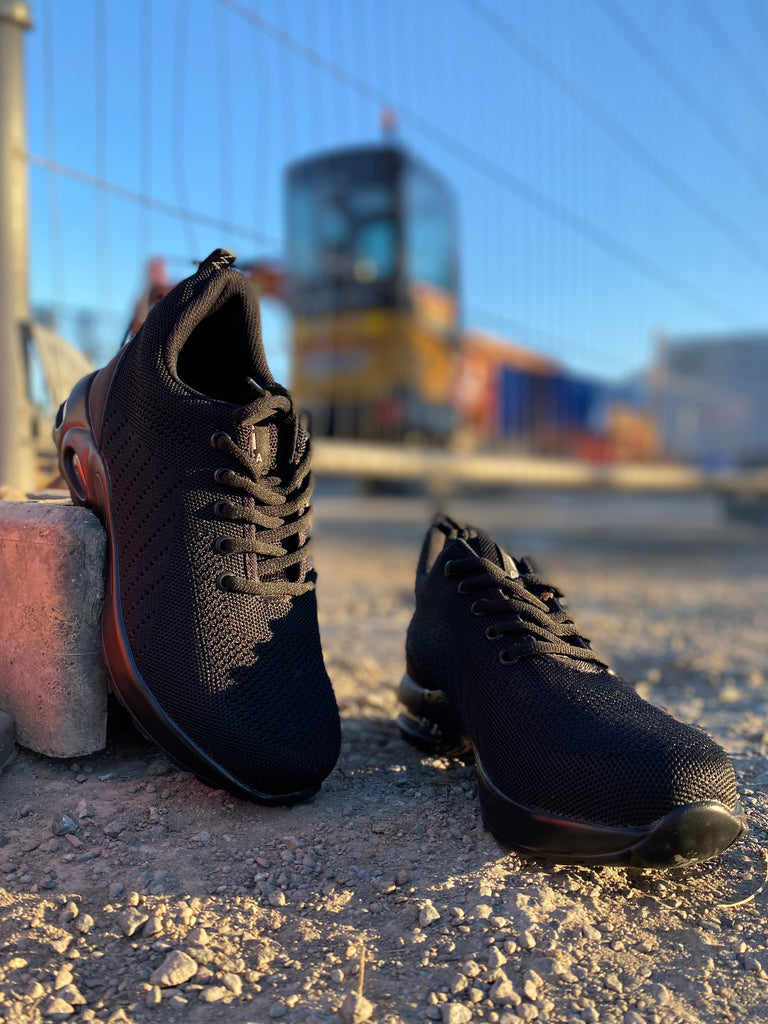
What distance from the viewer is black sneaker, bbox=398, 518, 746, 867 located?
1040mm

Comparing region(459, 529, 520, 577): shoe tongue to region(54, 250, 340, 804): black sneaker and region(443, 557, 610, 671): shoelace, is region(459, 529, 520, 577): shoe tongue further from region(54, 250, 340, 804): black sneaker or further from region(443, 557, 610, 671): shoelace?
region(54, 250, 340, 804): black sneaker

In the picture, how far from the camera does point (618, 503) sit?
Answer: 16.7m

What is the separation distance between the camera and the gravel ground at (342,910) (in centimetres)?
90

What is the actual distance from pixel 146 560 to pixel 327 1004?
0.63 metres

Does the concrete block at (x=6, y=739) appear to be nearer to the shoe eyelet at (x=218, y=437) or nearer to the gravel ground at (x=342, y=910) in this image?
the gravel ground at (x=342, y=910)

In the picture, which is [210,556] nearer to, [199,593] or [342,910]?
[199,593]

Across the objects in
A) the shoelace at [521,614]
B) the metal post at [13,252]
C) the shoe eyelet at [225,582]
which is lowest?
the shoelace at [521,614]

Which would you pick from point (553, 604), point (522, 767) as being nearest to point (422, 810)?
point (522, 767)

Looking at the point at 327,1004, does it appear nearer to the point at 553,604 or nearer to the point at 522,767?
the point at 522,767

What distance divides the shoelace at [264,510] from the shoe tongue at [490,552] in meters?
0.26

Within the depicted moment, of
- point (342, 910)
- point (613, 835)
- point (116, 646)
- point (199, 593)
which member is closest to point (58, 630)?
point (116, 646)

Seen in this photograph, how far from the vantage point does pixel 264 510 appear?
1.31m

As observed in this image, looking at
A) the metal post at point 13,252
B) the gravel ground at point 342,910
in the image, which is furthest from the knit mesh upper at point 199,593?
the metal post at point 13,252

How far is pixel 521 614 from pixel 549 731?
196 mm
